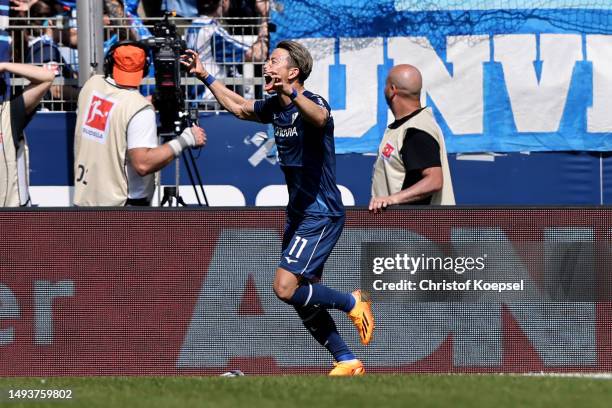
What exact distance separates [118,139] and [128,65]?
63 cm

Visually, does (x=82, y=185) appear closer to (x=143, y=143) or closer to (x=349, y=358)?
(x=143, y=143)

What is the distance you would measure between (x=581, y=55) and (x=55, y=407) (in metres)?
6.85

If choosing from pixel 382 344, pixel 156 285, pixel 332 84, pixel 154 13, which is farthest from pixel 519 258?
pixel 154 13

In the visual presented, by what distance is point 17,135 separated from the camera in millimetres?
10023

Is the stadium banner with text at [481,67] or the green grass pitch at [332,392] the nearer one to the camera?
the green grass pitch at [332,392]

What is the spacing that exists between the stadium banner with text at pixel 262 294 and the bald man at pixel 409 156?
0.71 ft

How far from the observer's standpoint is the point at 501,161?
11.6m

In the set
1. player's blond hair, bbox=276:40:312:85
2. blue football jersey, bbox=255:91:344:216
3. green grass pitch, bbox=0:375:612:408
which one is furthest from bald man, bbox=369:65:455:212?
green grass pitch, bbox=0:375:612:408

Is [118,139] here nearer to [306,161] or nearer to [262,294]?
[262,294]

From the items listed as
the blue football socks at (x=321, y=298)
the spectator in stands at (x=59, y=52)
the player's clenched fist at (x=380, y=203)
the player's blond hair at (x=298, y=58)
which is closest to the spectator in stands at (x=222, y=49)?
the spectator in stands at (x=59, y=52)

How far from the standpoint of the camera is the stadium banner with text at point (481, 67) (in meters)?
11.6

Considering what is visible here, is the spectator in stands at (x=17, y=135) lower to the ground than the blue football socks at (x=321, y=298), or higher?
higher

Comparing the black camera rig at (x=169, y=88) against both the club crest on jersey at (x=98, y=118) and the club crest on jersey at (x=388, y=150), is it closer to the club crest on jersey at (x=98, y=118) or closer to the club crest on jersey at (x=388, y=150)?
the club crest on jersey at (x=98, y=118)

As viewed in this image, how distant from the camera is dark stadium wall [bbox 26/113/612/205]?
38.0ft
